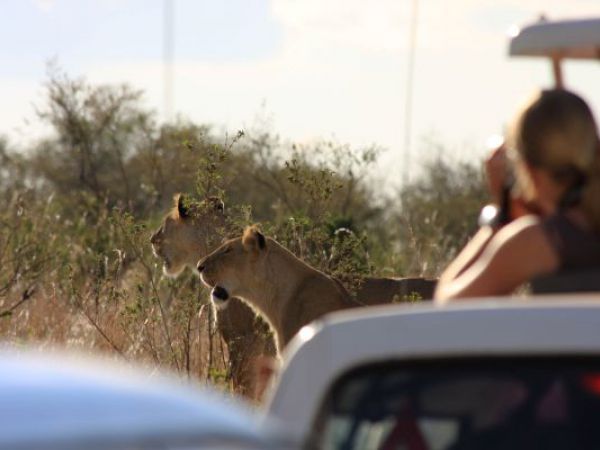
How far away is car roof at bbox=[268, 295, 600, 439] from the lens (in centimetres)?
281

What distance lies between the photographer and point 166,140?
2353cm

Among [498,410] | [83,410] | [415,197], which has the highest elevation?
[83,410]

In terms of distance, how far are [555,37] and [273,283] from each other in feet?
21.4

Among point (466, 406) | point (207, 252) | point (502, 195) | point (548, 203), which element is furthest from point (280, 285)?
point (466, 406)

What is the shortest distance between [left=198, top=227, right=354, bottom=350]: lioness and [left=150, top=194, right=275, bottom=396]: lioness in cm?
20

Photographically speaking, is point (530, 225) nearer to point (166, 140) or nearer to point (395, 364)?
point (395, 364)

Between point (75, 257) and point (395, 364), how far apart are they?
12668 millimetres

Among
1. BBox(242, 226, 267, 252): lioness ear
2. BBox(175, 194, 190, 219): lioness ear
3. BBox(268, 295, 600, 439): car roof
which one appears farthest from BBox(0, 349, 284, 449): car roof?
BBox(175, 194, 190, 219): lioness ear

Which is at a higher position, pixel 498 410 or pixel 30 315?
pixel 498 410

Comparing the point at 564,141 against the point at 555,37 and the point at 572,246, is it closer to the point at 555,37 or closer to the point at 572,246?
the point at 572,246

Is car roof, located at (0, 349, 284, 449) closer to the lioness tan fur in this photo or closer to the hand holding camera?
the hand holding camera

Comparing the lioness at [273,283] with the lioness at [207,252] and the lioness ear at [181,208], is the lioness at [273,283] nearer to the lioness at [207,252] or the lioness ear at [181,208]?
the lioness at [207,252]

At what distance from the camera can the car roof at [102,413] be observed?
1982 mm

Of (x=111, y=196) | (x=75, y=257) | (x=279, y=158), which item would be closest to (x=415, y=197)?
(x=111, y=196)
